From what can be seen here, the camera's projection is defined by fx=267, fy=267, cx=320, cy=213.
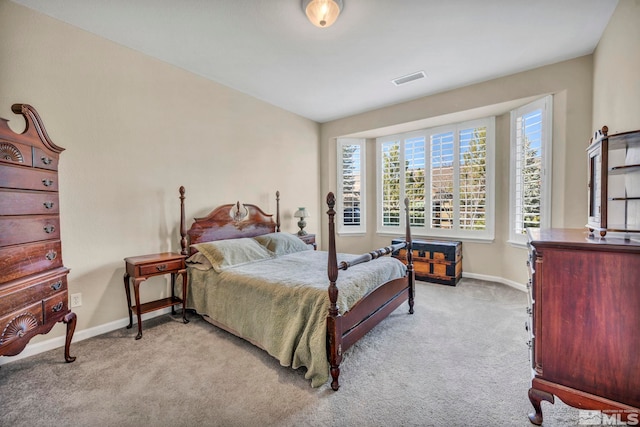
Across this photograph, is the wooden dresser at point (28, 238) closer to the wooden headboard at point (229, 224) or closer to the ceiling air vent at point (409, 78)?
the wooden headboard at point (229, 224)

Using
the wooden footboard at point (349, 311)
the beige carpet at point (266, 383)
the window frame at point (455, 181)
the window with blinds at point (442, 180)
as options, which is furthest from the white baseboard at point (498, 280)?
the wooden footboard at point (349, 311)

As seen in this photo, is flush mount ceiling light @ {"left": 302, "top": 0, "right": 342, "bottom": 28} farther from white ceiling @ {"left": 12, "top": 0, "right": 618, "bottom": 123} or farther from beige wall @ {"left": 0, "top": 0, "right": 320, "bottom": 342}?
beige wall @ {"left": 0, "top": 0, "right": 320, "bottom": 342}

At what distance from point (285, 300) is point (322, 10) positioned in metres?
2.33

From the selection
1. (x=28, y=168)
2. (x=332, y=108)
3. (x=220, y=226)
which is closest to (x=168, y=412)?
(x=28, y=168)

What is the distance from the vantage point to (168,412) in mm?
1641

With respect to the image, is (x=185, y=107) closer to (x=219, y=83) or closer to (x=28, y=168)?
(x=219, y=83)

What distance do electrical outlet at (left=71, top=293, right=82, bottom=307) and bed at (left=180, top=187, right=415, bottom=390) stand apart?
93 cm

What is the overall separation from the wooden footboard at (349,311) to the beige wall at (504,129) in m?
2.18

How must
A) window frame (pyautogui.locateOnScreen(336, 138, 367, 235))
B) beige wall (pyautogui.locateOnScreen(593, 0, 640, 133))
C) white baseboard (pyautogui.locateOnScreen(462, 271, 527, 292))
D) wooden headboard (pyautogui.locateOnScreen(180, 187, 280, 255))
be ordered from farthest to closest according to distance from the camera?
window frame (pyautogui.locateOnScreen(336, 138, 367, 235))
white baseboard (pyautogui.locateOnScreen(462, 271, 527, 292))
wooden headboard (pyautogui.locateOnScreen(180, 187, 280, 255))
beige wall (pyautogui.locateOnScreen(593, 0, 640, 133))

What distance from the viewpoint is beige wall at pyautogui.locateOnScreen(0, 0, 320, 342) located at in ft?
7.57

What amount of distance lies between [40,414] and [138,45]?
3.19 meters

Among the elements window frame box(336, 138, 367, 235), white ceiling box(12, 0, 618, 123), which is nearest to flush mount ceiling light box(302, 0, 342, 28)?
white ceiling box(12, 0, 618, 123)

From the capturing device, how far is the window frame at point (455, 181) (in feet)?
13.5

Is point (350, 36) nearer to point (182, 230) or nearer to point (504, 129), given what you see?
point (182, 230)
